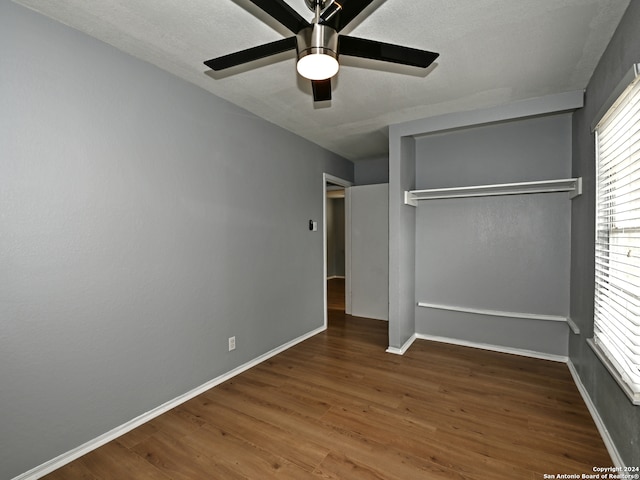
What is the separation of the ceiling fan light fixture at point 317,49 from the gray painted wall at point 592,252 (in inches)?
61.7

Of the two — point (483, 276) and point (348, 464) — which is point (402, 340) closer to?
point (483, 276)

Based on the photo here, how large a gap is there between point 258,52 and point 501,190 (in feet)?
9.35

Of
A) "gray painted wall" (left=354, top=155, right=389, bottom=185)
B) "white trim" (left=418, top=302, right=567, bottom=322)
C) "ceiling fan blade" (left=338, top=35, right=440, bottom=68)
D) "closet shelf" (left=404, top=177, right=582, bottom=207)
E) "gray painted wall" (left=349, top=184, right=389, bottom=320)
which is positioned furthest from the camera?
"gray painted wall" (left=354, top=155, right=389, bottom=185)

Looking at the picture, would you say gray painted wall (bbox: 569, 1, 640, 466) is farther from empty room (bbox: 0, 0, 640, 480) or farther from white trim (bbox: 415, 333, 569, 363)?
white trim (bbox: 415, 333, 569, 363)

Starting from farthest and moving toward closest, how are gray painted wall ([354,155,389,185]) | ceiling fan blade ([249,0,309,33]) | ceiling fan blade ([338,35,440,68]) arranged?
gray painted wall ([354,155,389,185]) < ceiling fan blade ([338,35,440,68]) < ceiling fan blade ([249,0,309,33])

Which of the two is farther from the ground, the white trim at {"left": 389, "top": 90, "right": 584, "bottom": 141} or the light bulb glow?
the white trim at {"left": 389, "top": 90, "right": 584, "bottom": 141}

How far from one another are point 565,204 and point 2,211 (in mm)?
4426

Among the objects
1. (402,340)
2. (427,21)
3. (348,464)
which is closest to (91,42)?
(427,21)

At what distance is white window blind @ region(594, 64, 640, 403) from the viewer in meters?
1.57

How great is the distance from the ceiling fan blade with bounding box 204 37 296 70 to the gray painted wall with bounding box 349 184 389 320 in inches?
129

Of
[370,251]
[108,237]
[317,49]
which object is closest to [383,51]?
[317,49]

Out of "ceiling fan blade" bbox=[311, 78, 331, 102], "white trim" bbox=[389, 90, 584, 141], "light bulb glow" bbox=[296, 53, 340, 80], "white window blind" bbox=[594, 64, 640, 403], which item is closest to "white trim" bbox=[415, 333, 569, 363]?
"white window blind" bbox=[594, 64, 640, 403]

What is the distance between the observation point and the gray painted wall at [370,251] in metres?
4.61

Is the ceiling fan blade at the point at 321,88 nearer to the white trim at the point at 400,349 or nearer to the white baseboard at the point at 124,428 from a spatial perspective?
the white baseboard at the point at 124,428
